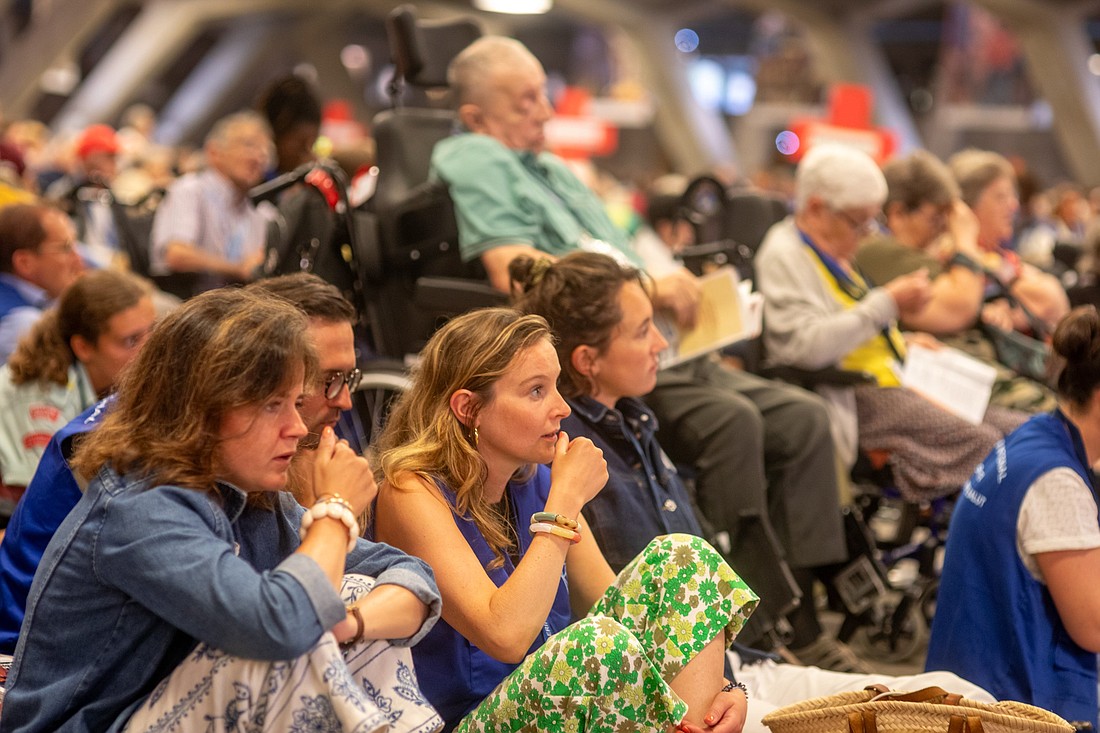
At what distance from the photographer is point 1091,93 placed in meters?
15.2

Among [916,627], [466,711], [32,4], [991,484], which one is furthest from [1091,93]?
[32,4]

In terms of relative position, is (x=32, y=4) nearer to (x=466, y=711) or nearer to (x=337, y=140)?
(x=337, y=140)

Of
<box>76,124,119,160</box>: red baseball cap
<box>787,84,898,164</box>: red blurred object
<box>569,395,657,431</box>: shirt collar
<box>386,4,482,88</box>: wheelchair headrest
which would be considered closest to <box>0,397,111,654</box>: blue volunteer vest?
<box>569,395,657,431</box>: shirt collar

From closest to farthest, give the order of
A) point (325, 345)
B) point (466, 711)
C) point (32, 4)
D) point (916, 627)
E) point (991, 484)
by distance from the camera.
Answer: point (466, 711), point (325, 345), point (991, 484), point (916, 627), point (32, 4)

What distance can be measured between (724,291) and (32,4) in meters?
22.7

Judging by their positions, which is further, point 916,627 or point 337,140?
point 337,140

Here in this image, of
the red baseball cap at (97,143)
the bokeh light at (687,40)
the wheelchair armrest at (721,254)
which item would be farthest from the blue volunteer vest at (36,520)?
the bokeh light at (687,40)

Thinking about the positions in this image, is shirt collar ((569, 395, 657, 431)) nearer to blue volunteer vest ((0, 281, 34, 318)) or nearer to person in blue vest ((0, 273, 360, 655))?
person in blue vest ((0, 273, 360, 655))

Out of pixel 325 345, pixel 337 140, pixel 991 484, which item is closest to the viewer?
pixel 325 345

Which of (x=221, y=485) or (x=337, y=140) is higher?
(x=221, y=485)

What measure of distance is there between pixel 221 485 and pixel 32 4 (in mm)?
23787

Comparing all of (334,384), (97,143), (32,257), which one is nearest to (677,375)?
(334,384)

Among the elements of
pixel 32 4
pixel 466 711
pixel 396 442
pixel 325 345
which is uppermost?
pixel 325 345

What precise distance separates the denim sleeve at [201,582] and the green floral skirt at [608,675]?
0.36 metres
